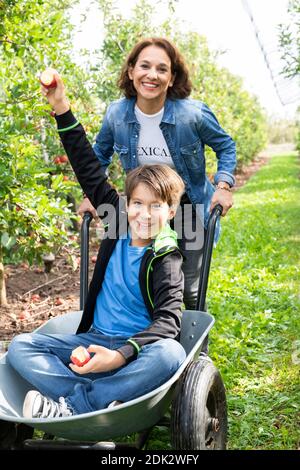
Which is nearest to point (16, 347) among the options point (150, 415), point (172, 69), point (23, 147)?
point (150, 415)

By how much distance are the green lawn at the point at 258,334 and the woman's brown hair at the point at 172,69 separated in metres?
1.51

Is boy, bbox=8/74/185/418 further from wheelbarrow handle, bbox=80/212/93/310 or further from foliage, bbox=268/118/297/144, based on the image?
foliage, bbox=268/118/297/144

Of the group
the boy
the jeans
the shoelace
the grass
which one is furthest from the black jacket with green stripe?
the grass

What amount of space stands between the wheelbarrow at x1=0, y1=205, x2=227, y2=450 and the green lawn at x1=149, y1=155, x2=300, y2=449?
42 cm

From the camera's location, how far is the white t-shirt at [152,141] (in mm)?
2988

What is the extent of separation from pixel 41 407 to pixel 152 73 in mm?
1531

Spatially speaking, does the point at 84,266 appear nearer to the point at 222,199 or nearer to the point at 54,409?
the point at 222,199

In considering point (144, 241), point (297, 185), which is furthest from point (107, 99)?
point (297, 185)

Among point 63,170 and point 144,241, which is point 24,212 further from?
point 63,170

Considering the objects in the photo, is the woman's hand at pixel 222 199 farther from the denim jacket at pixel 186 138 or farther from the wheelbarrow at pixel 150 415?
the wheelbarrow at pixel 150 415

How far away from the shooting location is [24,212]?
3.90 metres

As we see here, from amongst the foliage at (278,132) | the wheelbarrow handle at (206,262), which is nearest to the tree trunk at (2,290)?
the wheelbarrow handle at (206,262)

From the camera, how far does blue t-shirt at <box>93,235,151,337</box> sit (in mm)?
2514

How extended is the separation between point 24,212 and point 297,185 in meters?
11.4
